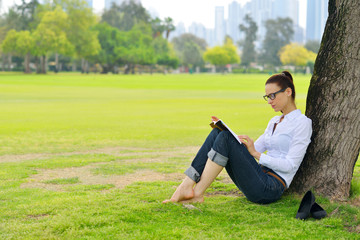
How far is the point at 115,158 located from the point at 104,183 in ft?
8.47

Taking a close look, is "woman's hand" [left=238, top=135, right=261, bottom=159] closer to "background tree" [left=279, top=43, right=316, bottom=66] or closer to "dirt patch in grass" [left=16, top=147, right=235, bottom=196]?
"dirt patch in grass" [left=16, top=147, right=235, bottom=196]

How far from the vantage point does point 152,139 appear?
12.7 meters

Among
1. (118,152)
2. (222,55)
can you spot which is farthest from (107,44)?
(118,152)

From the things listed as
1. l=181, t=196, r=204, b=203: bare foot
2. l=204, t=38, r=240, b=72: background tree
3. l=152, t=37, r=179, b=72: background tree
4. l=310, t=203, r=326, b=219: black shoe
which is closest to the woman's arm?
l=310, t=203, r=326, b=219: black shoe

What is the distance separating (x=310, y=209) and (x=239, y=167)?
822 mm

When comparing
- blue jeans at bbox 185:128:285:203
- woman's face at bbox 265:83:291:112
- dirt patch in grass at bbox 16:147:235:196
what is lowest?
dirt patch in grass at bbox 16:147:235:196

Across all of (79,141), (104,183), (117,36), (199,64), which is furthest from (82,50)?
(104,183)

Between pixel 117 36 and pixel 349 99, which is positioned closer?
pixel 349 99

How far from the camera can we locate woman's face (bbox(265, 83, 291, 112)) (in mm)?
5191

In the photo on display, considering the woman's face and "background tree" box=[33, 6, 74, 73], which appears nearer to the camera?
the woman's face

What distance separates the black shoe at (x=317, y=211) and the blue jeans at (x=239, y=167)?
0.48m

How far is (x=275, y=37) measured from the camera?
16588cm

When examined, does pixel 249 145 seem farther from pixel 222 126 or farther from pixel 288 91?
pixel 288 91

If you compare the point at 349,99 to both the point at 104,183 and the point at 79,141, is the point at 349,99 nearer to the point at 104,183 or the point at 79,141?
the point at 104,183
